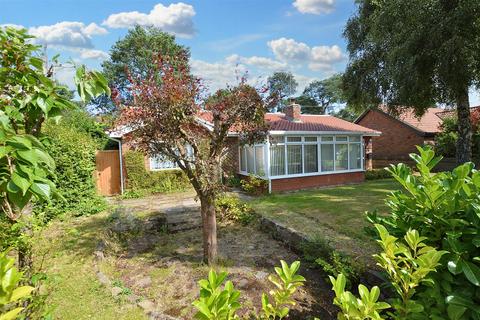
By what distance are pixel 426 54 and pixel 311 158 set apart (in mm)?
6415

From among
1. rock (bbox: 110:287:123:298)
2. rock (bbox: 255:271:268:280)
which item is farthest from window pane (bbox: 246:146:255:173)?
rock (bbox: 110:287:123:298)

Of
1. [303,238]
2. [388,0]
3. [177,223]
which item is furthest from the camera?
[388,0]

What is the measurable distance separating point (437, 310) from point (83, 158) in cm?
1029

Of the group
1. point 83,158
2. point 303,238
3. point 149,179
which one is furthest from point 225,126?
point 149,179

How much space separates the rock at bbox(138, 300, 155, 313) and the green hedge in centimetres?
909

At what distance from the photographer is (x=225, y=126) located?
5.52 m

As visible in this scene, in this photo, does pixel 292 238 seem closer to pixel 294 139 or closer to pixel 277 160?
pixel 277 160

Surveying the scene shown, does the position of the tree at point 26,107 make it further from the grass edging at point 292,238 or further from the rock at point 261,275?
the grass edging at point 292,238

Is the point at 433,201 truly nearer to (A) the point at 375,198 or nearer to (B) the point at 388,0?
(A) the point at 375,198

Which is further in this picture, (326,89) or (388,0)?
(326,89)

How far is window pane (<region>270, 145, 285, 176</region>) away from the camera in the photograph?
538 inches

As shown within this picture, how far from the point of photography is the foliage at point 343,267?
Result: 4.76 metres

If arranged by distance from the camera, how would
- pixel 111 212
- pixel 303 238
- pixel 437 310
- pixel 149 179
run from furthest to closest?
pixel 149 179, pixel 111 212, pixel 303 238, pixel 437 310

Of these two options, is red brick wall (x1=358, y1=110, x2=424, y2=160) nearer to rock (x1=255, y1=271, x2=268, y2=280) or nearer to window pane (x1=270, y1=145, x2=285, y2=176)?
window pane (x1=270, y1=145, x2=285, y2=176)
